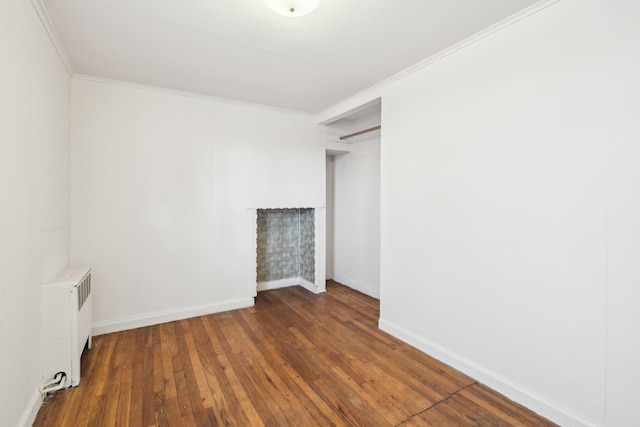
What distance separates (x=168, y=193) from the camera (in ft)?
10.7

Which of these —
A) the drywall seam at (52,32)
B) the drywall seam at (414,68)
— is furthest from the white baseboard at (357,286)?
the drywall seam at (52,32)

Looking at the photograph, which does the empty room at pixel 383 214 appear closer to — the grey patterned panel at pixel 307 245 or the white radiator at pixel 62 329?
the white radiator at pixel 62 329

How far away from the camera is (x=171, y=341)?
283 cm

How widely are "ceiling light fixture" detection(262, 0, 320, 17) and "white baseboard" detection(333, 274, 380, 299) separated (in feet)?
11.4

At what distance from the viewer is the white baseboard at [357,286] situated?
4.18m

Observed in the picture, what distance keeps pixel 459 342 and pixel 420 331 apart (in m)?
0.39

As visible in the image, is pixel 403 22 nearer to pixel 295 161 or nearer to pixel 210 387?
pixel 295 161

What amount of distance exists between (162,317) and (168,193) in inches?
55.2

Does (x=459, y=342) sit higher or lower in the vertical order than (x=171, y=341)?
higher

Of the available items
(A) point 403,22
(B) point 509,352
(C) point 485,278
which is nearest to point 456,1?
(A) point 403,22

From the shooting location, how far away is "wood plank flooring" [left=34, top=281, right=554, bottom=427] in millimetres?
1831

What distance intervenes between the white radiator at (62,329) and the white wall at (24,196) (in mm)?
80

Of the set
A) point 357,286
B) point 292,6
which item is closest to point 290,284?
point 357,286

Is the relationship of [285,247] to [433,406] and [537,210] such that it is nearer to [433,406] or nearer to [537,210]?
[433,406]
